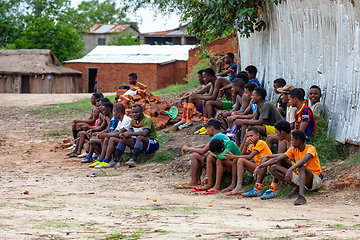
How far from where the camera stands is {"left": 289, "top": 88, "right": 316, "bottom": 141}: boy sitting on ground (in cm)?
714

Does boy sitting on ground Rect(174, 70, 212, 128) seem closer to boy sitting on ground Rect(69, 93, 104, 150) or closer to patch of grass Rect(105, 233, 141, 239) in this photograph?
boy sitting on ground Rect(69, 93, 104, 150)

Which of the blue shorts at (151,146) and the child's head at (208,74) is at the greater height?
the child's head at (208,74)

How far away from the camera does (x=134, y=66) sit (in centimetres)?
3014

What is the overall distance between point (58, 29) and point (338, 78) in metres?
35.9

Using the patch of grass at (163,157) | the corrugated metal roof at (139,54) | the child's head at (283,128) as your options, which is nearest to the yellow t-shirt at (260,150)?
the child's head at (283,128)

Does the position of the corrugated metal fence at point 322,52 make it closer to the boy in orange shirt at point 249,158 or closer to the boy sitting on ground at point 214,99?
the boy sitting on ground at point 214,99

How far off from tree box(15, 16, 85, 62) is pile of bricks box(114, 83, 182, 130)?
28.3 m

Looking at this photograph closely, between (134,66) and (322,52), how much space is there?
22.8 metres

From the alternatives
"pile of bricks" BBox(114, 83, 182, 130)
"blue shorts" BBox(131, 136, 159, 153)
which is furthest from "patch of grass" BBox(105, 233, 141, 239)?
"pile of bricks" BBox(114, 83, 182, 130)

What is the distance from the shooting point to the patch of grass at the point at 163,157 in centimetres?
948

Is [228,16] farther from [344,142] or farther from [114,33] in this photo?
[114,33]

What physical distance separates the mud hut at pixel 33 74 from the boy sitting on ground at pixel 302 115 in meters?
27.6

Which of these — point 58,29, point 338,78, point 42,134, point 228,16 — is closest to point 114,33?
point 58,29

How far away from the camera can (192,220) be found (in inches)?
194
